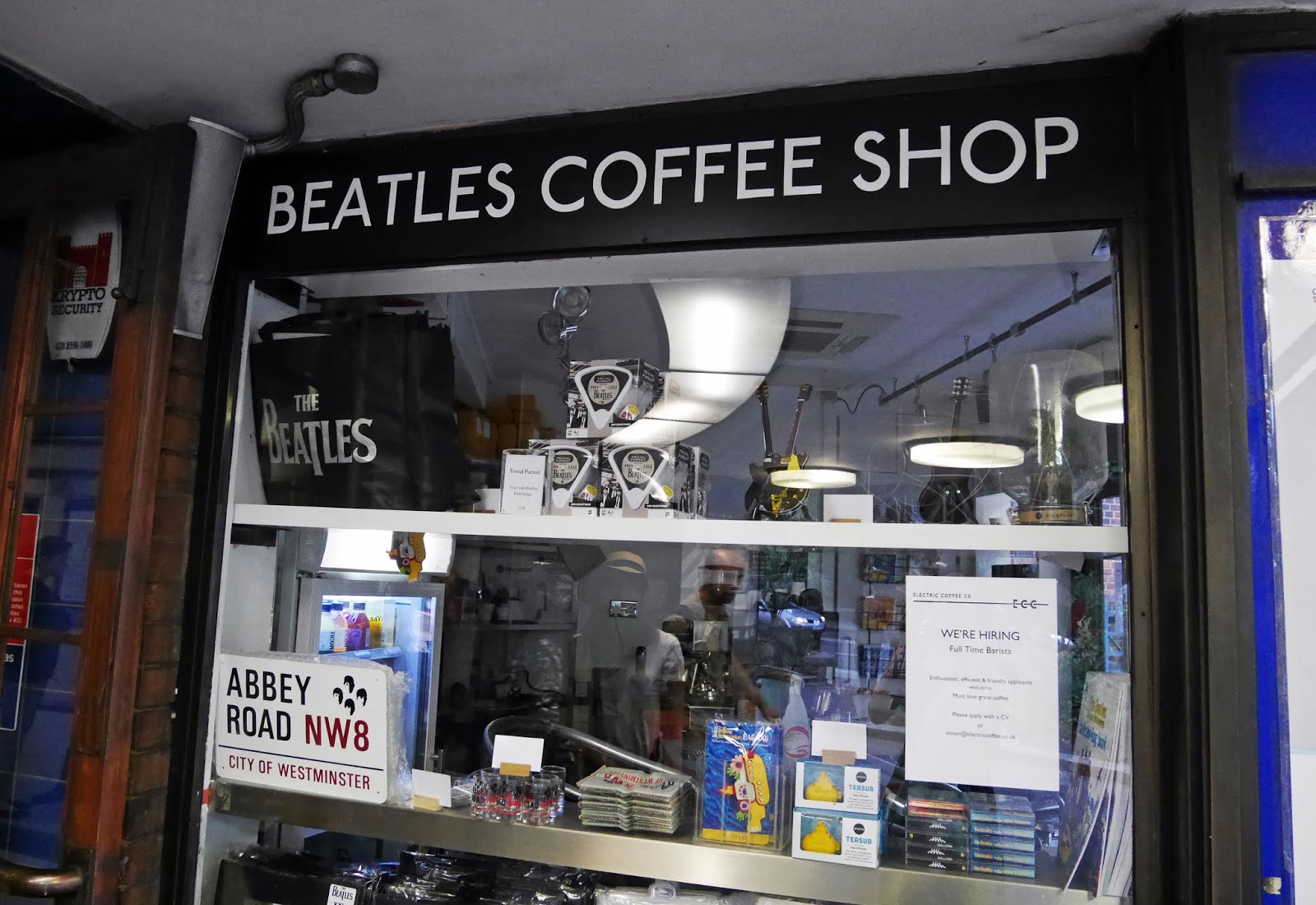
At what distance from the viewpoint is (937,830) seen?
1688mm

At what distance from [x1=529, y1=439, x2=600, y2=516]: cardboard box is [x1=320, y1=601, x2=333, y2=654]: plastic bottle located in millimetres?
658

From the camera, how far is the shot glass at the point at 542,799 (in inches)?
74.5

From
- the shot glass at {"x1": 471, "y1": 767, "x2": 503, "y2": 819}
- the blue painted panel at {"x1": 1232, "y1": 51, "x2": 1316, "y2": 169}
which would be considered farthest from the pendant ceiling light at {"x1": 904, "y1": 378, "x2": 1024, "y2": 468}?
the shot glass at {"x1": 471, "y1": 767, "x2": 503, "y2": 819}

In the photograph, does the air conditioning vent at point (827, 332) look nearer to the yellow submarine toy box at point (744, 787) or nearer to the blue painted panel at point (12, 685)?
the yellow submarine toy box at point (744, 787)

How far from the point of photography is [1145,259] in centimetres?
163

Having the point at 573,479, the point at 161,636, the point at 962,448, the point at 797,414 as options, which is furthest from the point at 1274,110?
the point at 161,636

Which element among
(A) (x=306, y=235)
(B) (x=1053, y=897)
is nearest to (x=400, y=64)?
(A) (x=306, y=235)

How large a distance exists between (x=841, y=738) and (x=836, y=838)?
18 centimetres

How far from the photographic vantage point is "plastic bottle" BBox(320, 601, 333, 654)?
2.23m

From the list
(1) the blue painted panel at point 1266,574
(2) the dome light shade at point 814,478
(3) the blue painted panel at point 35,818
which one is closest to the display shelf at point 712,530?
(2) the dome light shade at point 814,478

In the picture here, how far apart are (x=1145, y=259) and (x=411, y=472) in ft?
5.05

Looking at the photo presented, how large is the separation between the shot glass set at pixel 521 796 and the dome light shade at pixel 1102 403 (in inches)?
50.8

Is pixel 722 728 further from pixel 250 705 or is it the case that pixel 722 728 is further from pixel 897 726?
pixel 250 705

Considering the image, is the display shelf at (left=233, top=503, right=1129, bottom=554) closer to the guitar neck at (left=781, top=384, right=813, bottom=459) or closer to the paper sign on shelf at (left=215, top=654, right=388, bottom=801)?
the guitar neck at (left=781, top=384, right=813, bottom=459)
